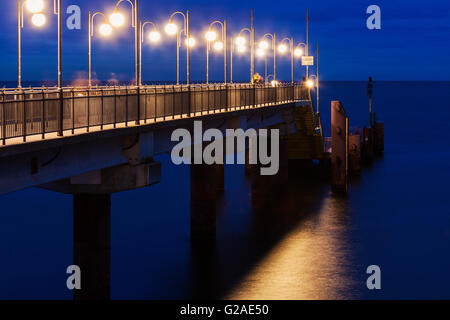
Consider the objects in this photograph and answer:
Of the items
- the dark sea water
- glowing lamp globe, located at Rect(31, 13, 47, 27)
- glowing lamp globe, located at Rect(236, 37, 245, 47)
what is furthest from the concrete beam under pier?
glowing lamp globe, located at Rect(236, 37, 245, 47)

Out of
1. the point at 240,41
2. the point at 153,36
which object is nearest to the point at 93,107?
the point at 153,36

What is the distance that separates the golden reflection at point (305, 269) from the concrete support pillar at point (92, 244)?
6733mm

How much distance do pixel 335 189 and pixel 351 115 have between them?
310ft

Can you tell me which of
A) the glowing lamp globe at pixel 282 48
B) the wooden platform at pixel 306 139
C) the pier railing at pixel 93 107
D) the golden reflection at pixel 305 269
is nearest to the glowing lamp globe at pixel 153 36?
the pier railing at pixel 93 107

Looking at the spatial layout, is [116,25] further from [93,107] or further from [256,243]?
[256,243]

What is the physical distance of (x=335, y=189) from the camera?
5303cm

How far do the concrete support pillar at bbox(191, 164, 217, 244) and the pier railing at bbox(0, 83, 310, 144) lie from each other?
2.70 m

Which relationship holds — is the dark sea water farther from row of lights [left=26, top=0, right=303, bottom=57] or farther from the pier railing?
row of lights [left=26, top=0, right=303, bottom=57]

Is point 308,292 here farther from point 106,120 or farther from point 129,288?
point 106,120

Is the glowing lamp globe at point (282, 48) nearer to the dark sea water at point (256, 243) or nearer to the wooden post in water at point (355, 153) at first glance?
the wooden post in water at point (355, 153)

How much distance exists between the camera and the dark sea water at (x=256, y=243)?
30891 millimetres

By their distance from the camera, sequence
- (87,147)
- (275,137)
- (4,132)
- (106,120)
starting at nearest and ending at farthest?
1. (4,132)
2. (87,147)
3. (106,120)
4. (275,137)

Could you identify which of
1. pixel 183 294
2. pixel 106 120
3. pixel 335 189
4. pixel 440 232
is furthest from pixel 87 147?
pixel 335 189

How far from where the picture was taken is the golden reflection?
3006 cm
